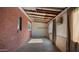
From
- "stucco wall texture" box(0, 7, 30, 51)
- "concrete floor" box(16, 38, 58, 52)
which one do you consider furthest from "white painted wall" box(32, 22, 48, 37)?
"stucco wall texture" box(0, 7, 30, 51)

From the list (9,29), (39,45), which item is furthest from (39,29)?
(9,29)

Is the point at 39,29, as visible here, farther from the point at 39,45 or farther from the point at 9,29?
the point at 9,29

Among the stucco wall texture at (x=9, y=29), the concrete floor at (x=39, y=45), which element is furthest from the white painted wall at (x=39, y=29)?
the stucco wall texture at (x=9, y=29)

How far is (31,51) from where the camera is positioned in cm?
234

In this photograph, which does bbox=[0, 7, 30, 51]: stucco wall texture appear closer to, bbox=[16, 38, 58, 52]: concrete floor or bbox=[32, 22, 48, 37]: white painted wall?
bbox=[16, 38, 58, 52]: concrete floor

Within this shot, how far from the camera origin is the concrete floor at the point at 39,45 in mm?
2465

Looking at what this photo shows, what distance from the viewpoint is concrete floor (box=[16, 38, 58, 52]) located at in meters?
2.46

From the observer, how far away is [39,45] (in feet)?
8.87

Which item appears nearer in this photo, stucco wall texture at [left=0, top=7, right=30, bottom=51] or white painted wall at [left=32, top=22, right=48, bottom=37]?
stucco wall texture at [left=0, top=7, right=30, bottom=51]
